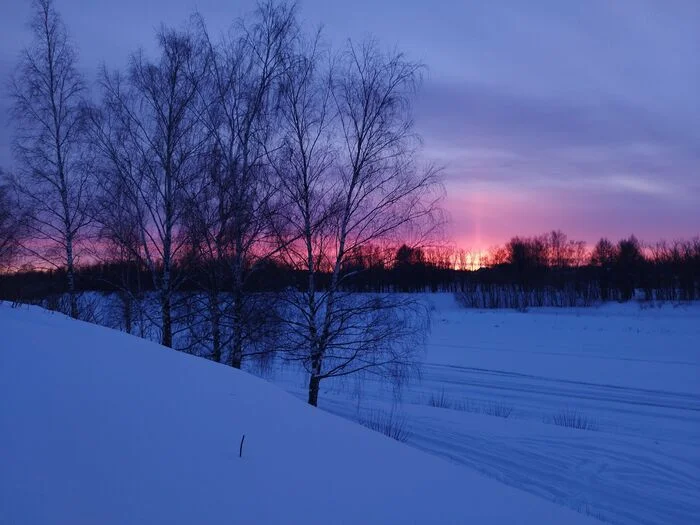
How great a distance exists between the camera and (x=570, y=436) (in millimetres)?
11031

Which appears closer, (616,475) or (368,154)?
(616,475)

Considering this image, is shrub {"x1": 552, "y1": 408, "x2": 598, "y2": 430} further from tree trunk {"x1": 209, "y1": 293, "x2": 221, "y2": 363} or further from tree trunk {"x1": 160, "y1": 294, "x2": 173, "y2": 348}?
tree trunk {"x1": 160, "y1": 294, "x2": 173, "y2": 348}

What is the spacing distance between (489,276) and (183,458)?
69.2m

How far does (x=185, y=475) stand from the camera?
10.0 feet

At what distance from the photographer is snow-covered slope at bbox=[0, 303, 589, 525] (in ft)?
8.75

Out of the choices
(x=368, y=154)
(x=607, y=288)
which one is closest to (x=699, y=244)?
(x=607, y=288)

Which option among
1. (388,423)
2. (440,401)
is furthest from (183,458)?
(440,401)

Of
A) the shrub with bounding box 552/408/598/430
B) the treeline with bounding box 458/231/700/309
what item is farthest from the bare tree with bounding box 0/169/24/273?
the treeline with bounding box 458/231/700/309

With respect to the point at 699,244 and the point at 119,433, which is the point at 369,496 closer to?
the point at 119,433

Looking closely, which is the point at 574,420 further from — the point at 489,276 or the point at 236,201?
the point at 489,276

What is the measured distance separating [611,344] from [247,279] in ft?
82.5

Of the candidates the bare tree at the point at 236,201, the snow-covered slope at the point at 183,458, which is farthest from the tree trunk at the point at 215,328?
the snow-covered slope at the point at 183,458

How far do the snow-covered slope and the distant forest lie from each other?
8.01 m

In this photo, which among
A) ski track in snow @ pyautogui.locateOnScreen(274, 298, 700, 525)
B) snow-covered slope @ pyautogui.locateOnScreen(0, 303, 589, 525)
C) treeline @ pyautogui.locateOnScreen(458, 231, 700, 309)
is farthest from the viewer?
treeline @ pyautogui.locateOnScreen(458, 231, 700, 309)
